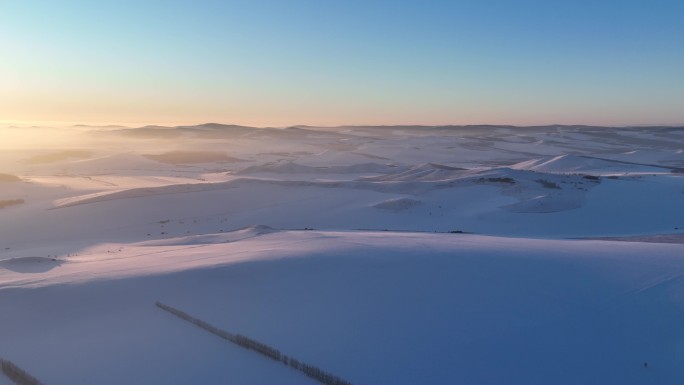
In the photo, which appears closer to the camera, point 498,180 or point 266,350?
point 266,350

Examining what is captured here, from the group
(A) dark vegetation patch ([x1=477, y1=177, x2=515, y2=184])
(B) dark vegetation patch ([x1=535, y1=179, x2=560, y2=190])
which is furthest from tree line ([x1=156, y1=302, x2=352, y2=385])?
(A) dark vegetation patch ([x1=477, y1=177, x2=515, y2=184])

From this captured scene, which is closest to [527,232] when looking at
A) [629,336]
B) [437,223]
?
[437,223]

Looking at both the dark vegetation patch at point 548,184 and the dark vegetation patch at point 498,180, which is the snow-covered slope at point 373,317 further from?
the dark vegetation patch at point 498,180

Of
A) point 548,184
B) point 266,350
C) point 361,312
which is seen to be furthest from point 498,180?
point 266,350

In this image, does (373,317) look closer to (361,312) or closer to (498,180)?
(361,312)

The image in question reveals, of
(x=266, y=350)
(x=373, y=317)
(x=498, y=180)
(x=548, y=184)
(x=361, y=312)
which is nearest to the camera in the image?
(x=266, y=350)

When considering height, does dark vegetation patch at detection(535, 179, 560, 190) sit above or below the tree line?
above

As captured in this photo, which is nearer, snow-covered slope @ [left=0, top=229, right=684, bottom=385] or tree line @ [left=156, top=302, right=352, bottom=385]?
tree line @ [left=156, top=302, right=352, bottom=385]

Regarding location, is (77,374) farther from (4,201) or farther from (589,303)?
(4,201)

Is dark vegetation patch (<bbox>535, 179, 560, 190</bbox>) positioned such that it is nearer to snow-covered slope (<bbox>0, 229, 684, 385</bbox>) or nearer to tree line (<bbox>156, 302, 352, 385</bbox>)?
snow-covered slope (<bbox>0, 229, 684, 385</bbox>)

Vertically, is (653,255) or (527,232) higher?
(653,255)

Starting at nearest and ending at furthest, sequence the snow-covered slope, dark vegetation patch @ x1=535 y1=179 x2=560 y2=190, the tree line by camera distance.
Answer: the tree line → the snow-covered slope → dark vegetation patch @ x1=535 y1=179 x2=560 y2=190
